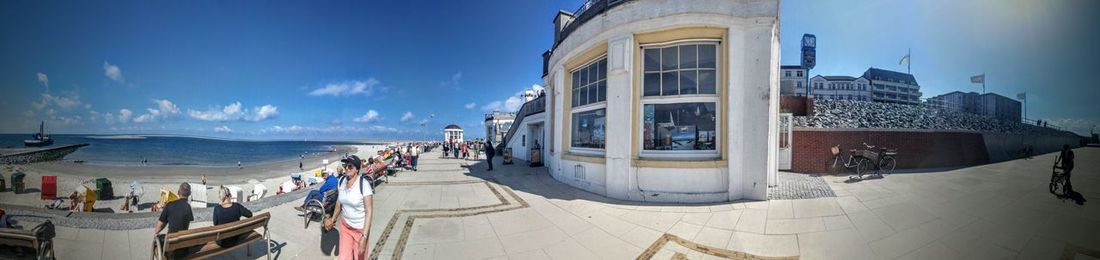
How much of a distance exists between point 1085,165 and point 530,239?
4.94m

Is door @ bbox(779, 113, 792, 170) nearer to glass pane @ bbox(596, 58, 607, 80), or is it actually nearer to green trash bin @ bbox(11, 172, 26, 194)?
glass pane @ bbox(596, 58, 607, 80)

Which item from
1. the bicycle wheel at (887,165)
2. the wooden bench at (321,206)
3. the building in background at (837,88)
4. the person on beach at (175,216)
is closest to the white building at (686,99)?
the bicycle wheel at (887,165)

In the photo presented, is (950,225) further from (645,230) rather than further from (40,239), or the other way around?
(40,239)

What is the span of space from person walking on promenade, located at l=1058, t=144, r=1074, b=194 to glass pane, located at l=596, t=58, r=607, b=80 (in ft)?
20.6

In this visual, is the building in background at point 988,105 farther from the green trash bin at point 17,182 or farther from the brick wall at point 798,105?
the green trash bin at point 17,182

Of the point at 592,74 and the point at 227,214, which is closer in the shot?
the point at 227,214

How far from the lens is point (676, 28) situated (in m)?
6.38

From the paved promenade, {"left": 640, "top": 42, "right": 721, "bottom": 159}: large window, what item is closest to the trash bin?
the paved promenade

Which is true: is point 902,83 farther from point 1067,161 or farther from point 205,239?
point 205,239

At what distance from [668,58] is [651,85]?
0.72 metres

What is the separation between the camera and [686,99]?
6566mm

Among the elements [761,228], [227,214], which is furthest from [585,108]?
[227,214]

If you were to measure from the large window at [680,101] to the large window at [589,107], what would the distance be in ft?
4.18

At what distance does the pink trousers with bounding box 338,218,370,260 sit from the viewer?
3.28 metres
